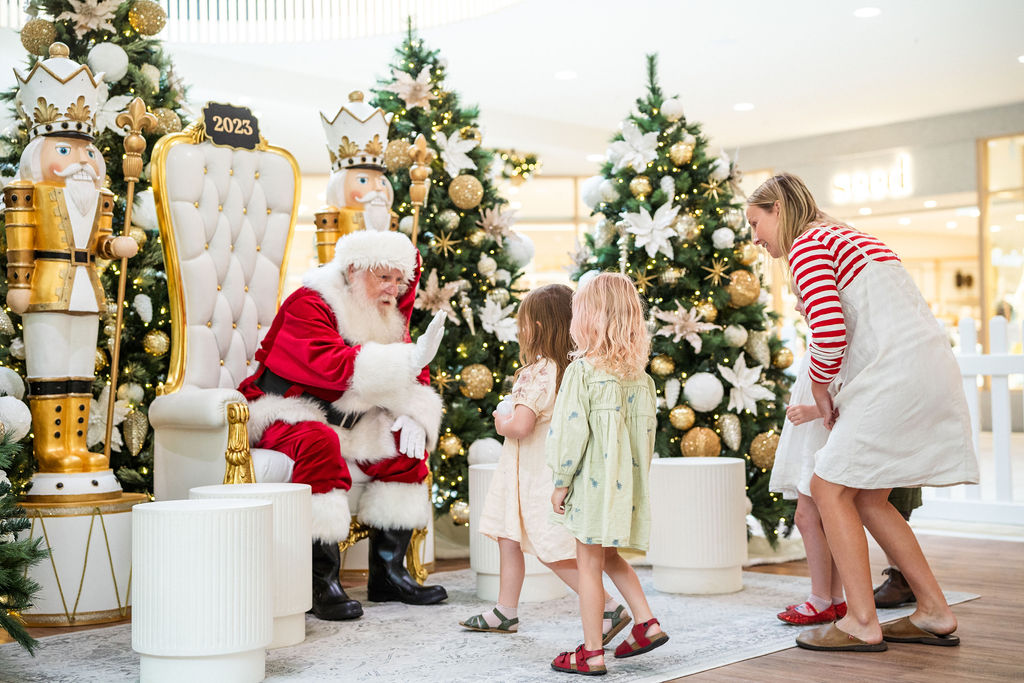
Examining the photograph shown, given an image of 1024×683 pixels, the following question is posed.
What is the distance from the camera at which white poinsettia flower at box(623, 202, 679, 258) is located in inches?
189

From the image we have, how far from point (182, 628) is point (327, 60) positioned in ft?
26.2

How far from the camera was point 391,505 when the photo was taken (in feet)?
12.7

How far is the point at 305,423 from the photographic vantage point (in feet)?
12.4

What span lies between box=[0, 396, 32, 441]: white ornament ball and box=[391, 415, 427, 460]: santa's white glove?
1.27 metres

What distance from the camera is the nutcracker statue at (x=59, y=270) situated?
3.73 meters

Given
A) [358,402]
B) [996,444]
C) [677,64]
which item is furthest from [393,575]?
[677,64]

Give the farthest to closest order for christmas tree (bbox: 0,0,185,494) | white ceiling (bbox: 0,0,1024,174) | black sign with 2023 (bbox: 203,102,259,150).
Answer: white ceiling (bbox: 0,0,1024,174)
christmas tree (bbox: 0,0,185,494)
black sign with 2023 (bbox: 203,102,259,150)

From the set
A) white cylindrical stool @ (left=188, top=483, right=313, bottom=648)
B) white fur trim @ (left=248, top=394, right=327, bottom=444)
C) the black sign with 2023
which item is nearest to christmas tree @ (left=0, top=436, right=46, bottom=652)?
white cylindrical stool @ (left=188, top=483, right=313, bottom=648)

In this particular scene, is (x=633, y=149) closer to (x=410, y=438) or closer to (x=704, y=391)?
(x=704, y=391)

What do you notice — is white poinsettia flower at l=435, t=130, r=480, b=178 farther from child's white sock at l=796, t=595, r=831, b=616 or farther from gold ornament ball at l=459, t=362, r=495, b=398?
child's white sock at l=796, t=595, r=831, b=616

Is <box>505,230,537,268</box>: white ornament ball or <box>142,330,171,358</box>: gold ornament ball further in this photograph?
<box>505,230,537,268</box>: white ornament ball

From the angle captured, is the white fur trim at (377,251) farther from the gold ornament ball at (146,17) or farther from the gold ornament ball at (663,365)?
the gold ornament ball at (146,17)

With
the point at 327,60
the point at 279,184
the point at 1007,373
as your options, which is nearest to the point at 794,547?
the point at 1007,373

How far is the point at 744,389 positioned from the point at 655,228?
0.84 metres
